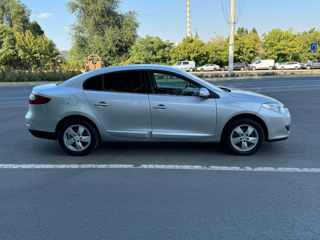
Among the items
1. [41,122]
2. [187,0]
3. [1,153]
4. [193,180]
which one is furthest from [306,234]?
[187,0]

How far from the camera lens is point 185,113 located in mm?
5254

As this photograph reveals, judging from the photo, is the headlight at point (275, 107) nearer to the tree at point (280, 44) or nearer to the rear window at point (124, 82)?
the rear window at point (124, 82)

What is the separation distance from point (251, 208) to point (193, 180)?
1.03 m

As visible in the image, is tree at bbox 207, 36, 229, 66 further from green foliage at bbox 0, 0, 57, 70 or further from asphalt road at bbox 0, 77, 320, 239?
asphalt road at bbox 0, 77, 320, 239

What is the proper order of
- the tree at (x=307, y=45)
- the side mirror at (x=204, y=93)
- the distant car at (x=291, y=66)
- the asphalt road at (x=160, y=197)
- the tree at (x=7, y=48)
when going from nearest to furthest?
the asphalt road at (x=160, y=197), the side mirror at (x=204, y=93), the tree at (x=7, y=48), the distant car at (x=291, y=66), the tree at (x=307, y=45)

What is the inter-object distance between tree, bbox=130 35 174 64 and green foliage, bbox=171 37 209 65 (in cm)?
800

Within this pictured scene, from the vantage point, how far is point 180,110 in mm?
5242

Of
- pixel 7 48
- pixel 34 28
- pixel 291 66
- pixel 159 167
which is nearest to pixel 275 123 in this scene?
pixel 159 167

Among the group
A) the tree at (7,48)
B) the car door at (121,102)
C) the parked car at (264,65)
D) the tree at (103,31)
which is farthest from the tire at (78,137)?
the tree at (7,48)

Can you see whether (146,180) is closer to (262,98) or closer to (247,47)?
(262,98)

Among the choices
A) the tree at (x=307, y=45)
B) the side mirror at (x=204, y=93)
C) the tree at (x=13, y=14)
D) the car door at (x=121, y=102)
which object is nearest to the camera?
the side mirror at (x=204, y=93)

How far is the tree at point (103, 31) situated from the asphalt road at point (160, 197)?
135 ft

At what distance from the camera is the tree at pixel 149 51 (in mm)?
41406

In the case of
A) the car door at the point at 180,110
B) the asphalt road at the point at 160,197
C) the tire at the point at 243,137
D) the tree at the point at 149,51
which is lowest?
the asphalt road at the point at 160,197
